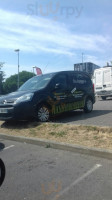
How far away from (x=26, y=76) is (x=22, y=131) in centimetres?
7925

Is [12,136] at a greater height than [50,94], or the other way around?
[50,94]

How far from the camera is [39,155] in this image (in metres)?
4.97

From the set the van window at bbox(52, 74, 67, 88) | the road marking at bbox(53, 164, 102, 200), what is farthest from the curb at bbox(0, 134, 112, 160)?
the van window at bbox(52, 74, 67, 88)

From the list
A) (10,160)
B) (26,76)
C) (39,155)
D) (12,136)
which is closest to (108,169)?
(39,155)

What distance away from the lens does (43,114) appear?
802cm

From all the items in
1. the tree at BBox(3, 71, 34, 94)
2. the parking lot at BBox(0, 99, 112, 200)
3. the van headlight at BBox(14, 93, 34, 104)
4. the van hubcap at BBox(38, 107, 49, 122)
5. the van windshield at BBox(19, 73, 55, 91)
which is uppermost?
the tree at BBox(3, 71, 34, 94)

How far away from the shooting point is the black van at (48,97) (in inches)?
297

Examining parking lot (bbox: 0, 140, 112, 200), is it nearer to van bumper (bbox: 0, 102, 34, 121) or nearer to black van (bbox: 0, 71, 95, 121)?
van bumper (bbox: 0, 102, 34, 121)

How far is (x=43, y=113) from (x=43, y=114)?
0.04 meters

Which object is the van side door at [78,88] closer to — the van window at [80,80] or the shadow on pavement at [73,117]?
the van window at [80,80]

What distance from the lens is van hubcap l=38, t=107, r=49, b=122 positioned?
7.90 m

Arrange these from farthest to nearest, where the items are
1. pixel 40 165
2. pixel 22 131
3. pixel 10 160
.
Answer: pixel 22 131 < pixel 10 160 < pixel 40 165

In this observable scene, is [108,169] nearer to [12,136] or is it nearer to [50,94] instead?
[12,136]

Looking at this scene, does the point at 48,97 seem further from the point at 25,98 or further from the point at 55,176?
the point at 55,176
